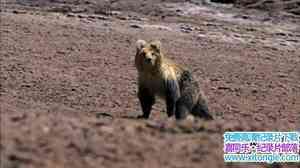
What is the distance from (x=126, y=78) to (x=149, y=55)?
3628 mm

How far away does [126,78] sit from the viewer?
12430 mm

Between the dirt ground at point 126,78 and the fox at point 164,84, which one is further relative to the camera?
the fox at point 164,84

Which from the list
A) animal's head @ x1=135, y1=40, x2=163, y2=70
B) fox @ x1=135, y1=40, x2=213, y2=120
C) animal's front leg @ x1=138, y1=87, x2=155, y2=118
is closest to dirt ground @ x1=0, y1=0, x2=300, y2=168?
animal's front leg @ x1=138, y1=87, x2=155, y2=118

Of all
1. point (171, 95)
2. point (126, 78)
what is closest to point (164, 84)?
point (171, 95)

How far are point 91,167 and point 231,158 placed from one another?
52.3 inches

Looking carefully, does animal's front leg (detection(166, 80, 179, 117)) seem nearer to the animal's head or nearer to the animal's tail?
the animal's head

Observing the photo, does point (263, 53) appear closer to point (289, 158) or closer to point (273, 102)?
point (273, 102)

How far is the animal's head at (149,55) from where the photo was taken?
348 inches

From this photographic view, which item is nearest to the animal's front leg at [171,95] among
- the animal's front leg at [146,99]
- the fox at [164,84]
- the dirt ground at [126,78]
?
the fox at [164,84]

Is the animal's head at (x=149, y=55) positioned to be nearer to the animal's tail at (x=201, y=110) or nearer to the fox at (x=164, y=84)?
the fox at (x=164, y=84)

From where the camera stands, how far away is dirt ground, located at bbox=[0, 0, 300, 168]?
5867 millimetres

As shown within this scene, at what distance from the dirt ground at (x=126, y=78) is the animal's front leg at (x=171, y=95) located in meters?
0.46

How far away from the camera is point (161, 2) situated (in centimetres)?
1970

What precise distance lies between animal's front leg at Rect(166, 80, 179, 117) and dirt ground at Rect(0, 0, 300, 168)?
1.50ft
